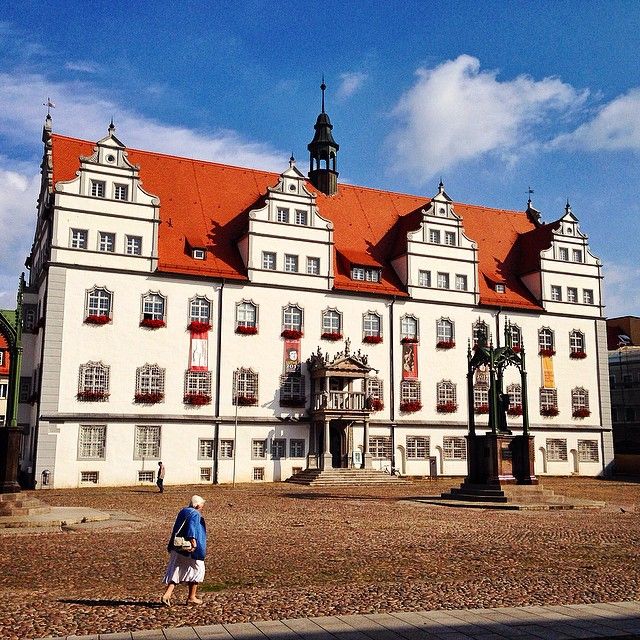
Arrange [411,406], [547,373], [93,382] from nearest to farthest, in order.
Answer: [93,382] → [411,406] → [547,373]

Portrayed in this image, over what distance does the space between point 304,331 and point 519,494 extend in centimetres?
1891

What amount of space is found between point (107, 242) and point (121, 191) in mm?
3038

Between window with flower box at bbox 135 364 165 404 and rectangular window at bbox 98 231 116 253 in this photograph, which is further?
rectangular window at bbox 98 231 116 253

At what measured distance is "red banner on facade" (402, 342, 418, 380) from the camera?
153ft

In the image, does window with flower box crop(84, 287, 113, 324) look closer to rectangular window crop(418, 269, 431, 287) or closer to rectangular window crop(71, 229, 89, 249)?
rectangular window crop(71, 229, 89, 249)

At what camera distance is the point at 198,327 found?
4184 cm

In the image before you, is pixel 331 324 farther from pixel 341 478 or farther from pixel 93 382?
pixel 93 382

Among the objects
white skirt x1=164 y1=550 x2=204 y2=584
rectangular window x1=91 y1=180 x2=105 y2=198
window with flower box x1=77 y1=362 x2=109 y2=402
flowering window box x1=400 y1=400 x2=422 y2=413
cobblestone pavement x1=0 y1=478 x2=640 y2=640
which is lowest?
cobblestone pavement x1=0 y1=478 x2=640 y2=640

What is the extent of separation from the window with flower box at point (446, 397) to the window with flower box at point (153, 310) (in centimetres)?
1756

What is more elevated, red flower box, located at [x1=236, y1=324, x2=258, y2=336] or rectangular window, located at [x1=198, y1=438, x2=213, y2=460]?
red flower box, located at [x1=236, y1=324, x2=258, y2=336]

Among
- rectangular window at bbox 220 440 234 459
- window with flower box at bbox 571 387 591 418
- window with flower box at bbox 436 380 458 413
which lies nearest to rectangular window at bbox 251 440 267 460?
rectangular window at bbox 220 440 234 459

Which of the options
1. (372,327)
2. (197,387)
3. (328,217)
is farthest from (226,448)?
(328,217)

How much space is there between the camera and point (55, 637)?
27.9 feet


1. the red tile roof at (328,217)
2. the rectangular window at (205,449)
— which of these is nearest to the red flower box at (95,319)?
the red tile roof at (328,217)
